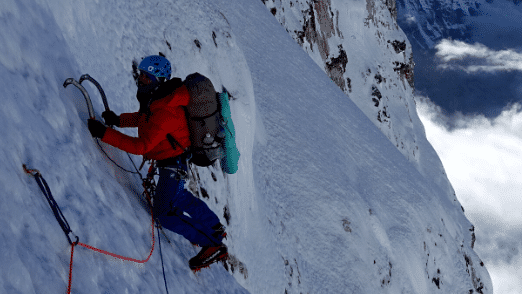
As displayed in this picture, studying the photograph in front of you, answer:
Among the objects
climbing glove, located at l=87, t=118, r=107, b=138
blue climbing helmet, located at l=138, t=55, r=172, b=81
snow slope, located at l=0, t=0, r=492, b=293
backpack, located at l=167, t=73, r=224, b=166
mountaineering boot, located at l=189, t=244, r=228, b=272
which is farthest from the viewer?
mountaineering boot, located at l=189, t=244, r=228, b=272

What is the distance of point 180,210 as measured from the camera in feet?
15.0

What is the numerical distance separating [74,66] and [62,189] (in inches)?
79.6

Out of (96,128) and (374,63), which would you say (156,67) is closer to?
(96,128)

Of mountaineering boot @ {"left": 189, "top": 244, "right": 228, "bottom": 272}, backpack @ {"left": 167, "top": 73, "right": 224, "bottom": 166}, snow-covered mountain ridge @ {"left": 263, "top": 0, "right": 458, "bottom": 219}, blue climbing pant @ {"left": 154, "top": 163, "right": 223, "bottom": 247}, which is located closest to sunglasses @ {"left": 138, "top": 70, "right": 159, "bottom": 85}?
backpack @ {"left": 167, "top": 73, "right": 224, "bottom": 166}

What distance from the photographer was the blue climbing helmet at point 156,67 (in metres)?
4.38

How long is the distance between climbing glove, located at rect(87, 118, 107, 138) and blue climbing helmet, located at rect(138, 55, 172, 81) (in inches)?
32.5

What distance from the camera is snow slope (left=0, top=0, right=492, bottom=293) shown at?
10.7ft

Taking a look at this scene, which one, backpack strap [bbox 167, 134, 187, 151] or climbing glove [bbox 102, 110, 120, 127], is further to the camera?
climbing glove [bbox 102, 110, 120, 127]

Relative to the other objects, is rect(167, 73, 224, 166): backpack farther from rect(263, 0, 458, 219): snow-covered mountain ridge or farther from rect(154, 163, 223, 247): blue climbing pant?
rect(263, 0, 458, 219): snow-covered mountain ridge

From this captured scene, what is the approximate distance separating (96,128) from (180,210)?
136 cm

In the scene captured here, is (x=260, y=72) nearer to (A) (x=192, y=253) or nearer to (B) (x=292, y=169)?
(B) (x=292, y=169)

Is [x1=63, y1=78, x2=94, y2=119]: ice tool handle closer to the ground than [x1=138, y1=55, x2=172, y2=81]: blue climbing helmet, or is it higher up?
closer to the ground

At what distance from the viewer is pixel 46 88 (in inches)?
153

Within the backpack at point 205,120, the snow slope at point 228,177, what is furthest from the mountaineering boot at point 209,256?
the backpack at point 205,120
